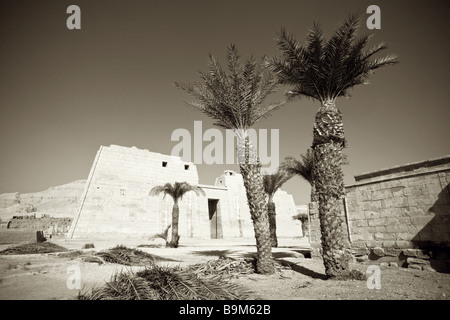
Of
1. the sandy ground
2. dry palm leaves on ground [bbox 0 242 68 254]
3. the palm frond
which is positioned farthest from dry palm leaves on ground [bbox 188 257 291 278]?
dry palm leaves on ground [bbox 0 242 68 254]

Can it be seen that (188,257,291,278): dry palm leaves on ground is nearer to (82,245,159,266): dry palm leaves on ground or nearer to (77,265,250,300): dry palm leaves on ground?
(77,265,250,300): dry palm leaves on ground

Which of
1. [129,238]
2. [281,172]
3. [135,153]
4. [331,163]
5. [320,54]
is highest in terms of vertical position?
[135,153]

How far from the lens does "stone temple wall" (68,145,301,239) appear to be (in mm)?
20703

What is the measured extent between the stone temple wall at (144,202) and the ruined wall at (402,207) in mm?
18582

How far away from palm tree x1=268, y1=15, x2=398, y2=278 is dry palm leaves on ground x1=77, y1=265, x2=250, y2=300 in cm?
277

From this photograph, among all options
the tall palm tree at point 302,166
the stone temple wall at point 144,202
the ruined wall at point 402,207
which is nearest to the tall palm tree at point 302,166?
the tall palm tree at point 302,166

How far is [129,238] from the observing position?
21016mm

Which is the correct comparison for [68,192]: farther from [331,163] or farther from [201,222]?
[331,163]

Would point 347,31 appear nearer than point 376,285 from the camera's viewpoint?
No

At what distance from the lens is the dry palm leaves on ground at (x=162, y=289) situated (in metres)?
3.80

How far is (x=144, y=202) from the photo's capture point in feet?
77.0

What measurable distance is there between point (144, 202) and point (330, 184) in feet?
66.9
